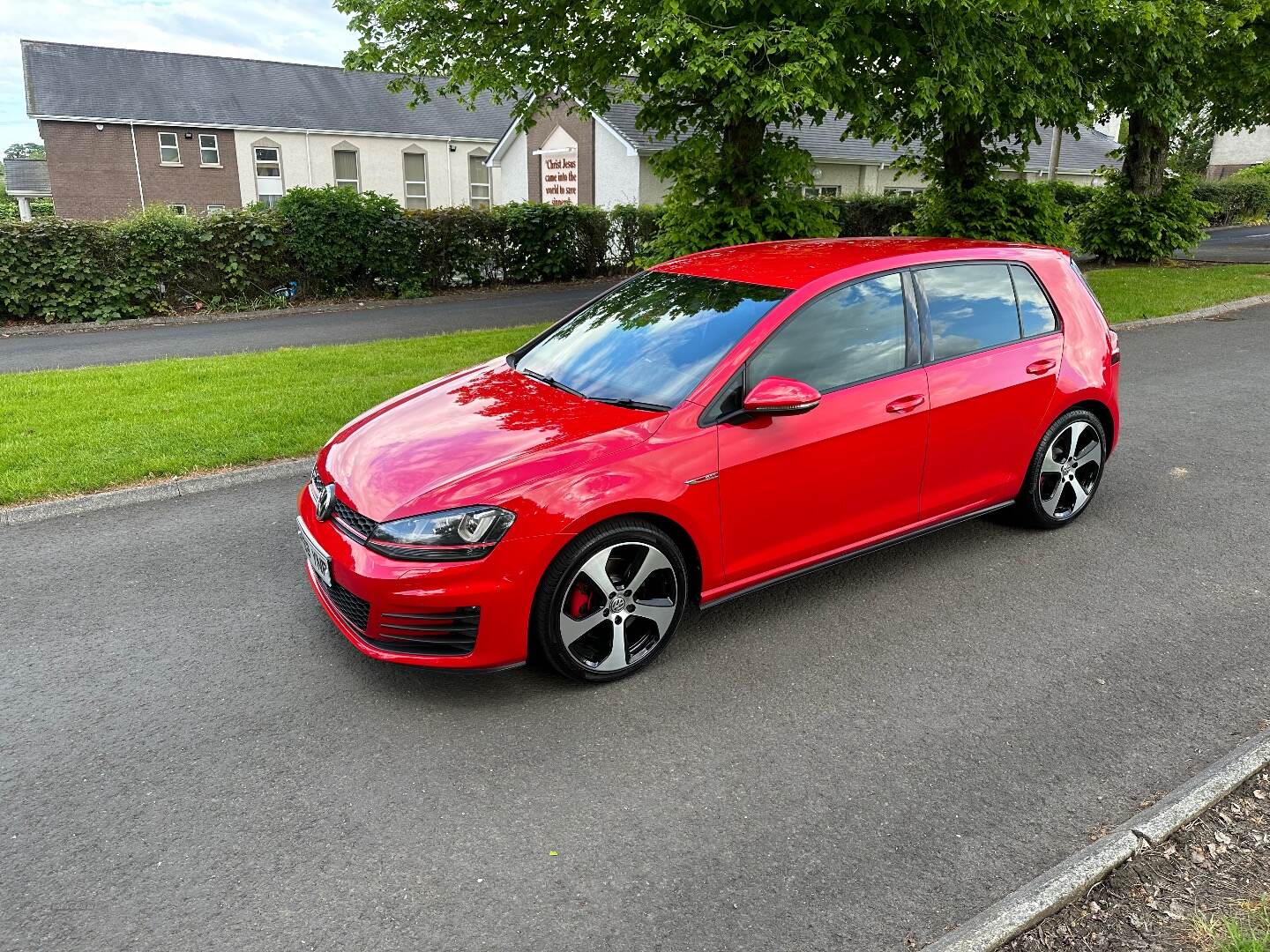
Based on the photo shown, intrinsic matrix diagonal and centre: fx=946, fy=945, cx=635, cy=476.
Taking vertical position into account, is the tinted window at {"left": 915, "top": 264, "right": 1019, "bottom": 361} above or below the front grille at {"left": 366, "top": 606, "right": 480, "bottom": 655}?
above

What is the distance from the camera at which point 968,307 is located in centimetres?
498

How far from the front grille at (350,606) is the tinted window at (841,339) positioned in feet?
6.24

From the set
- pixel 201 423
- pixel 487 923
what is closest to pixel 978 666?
pixel 487 923

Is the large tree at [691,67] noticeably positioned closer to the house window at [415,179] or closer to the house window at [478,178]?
the house window at [415,179]

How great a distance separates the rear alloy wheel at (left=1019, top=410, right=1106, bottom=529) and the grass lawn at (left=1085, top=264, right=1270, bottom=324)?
26.0 feet

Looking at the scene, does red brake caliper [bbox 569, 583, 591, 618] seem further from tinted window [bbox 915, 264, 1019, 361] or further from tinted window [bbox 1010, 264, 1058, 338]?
tinted window [bbox 1010, 264, 1058, 338]

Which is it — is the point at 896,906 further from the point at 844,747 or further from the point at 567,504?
the point at 567,504

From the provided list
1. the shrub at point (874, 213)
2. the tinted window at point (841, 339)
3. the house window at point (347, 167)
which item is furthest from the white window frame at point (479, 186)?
the tinted window at point (841, 339)

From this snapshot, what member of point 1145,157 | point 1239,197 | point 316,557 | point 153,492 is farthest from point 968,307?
point 1239,197

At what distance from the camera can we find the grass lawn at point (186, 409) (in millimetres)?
6559

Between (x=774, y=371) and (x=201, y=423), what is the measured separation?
5244 millimetres

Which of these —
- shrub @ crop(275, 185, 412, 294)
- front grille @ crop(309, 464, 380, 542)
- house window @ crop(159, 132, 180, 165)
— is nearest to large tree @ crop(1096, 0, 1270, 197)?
front grille @ crop(309, 464, 380, 542)

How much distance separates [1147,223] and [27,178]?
204 ft

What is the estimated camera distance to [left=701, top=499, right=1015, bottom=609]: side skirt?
429 cm
